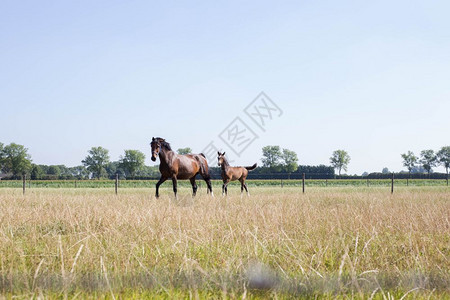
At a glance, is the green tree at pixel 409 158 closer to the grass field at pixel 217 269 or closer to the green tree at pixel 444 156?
the green tree at pixel 444 156

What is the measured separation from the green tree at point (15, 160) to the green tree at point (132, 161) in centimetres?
2659

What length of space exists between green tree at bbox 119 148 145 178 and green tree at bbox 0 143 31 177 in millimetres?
26586

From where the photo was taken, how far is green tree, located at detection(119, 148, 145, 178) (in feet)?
357

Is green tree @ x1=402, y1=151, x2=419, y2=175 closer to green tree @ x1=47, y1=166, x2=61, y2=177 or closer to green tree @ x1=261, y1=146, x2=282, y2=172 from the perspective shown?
green tree @ x1=261, y1=146, x2=282, y2=172

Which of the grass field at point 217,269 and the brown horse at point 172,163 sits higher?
the brown horse at point 172,163

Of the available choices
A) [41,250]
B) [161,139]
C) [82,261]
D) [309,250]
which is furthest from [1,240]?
[161,139]

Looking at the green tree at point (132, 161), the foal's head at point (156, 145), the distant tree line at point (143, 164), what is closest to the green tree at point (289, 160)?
the distant tree line at point (143, 164)

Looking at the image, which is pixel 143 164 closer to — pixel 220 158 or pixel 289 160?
pixel 289 160

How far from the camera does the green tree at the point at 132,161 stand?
357 feet

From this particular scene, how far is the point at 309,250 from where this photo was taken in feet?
14.8

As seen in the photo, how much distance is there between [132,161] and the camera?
109 m

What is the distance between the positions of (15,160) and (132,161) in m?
32.9

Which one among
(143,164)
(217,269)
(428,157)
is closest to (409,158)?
(428,157)

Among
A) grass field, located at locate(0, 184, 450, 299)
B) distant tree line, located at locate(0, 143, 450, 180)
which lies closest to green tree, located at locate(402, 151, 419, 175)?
distant tree line, located at locate(0, 143, 450, 180)
